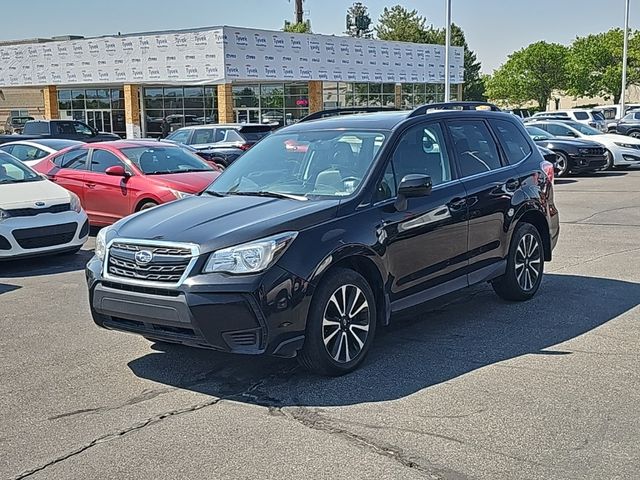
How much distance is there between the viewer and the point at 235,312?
503cm

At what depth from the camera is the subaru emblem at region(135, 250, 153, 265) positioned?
17.5 ft

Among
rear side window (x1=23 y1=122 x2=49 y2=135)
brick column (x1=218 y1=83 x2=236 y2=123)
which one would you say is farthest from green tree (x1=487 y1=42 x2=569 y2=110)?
rear side window (x1=23 y1=122 x2=49 y2=135)

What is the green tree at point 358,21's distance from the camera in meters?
111

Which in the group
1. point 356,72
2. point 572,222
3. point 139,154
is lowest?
point 572,222

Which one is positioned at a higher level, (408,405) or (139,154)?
(139,154)

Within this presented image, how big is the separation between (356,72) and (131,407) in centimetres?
3554

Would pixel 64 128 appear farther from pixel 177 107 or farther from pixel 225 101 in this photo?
pixel 177 107

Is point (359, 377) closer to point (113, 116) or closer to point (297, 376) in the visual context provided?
point (297, 376)

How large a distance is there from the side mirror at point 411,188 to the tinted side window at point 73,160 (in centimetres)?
821

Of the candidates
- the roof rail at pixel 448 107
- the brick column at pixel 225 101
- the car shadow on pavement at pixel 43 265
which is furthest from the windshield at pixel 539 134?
the roof rail at pixel 448 107

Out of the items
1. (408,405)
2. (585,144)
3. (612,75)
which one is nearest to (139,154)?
(408,405)

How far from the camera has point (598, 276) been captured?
28.8 ft

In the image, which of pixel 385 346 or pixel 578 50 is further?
pixel 578 50

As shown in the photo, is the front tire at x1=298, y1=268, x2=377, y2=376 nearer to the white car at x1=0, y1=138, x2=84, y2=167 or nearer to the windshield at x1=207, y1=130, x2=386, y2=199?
the windshield at x1=207, y1=130, x2=386, y2=199
